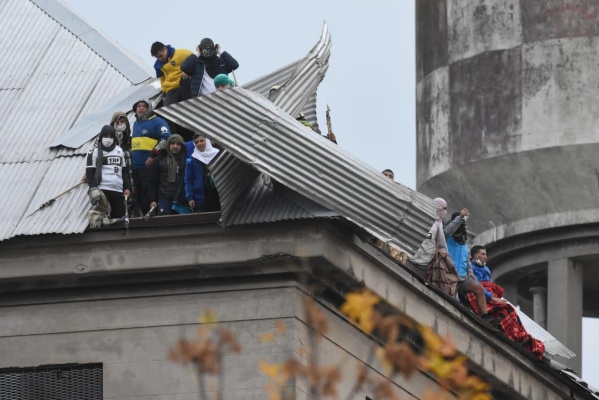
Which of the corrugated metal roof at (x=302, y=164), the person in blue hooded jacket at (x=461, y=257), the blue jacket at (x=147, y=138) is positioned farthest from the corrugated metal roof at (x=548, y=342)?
the blue jacket at (x=147, y=138)

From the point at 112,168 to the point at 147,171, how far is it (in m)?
0.56

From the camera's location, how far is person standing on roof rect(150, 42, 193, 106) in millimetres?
37094

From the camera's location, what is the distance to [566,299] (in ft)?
197

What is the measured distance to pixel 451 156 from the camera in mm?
60281

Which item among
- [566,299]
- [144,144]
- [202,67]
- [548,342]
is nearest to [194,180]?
[144,144]

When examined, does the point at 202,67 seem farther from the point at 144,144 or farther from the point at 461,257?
the point at 461,257

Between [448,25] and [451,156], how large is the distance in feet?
10.4

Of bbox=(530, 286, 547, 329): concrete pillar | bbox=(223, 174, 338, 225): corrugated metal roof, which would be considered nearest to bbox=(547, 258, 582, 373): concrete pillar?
bbox=(530, 286, 547, 329): concrete pillar

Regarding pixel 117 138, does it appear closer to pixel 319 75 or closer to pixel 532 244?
pixel 319 75

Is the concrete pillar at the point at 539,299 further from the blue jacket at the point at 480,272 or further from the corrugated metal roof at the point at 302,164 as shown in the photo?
the corrugated metal roof at the point at 302,164

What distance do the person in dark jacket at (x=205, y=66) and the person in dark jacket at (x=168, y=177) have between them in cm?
142

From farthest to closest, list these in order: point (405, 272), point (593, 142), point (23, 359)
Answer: point (593, 142), point (405, 272), point (23, 359)

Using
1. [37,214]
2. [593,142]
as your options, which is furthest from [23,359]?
[593,142]

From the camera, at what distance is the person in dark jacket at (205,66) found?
3650 cm
